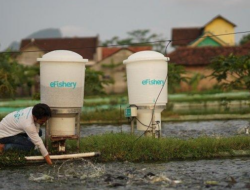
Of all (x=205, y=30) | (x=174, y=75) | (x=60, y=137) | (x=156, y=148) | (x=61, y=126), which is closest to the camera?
(x=156, y=148)

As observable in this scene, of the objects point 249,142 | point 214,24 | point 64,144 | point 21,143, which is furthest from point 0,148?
point 214,24

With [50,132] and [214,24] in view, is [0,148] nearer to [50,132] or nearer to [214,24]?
[50,132]

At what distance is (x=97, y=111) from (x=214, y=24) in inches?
1725

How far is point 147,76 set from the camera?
41.6 feet

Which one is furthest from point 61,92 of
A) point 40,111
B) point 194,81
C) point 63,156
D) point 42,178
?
point 194,81

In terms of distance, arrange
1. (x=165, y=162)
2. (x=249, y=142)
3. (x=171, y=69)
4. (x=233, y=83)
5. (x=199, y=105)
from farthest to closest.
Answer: (x=171, y=69) < (x=199, y=105) < (x=233, y=83) < (x=249, y=142) < (x=165, y=162)

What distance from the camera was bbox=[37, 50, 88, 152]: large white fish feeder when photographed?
451 inches

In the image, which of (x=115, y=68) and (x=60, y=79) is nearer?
(x=60, y=79)

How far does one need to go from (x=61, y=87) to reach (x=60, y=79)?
163 millimetres

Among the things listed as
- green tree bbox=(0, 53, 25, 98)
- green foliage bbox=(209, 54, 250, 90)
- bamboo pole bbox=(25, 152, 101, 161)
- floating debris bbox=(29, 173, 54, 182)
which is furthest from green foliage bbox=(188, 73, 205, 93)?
floating debris bbox=(29, 173, 54, 182)

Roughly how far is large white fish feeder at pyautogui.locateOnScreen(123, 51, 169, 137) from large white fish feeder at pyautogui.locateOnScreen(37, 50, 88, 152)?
1.66 m

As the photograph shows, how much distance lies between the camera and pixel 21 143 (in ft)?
36.3

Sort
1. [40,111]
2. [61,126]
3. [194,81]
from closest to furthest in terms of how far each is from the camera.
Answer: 1. [40,111]
2. [61,126]
3. [194,81]

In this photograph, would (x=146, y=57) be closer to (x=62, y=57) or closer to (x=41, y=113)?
(x=62, y=57)
